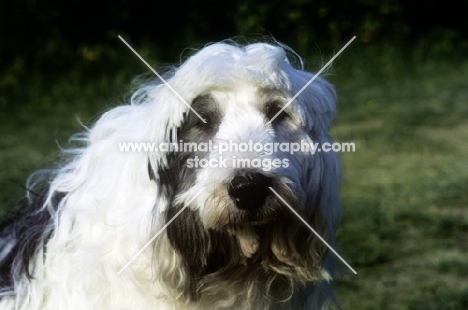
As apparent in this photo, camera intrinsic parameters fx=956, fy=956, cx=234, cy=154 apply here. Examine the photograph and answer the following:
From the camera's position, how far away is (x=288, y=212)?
307 centimetres

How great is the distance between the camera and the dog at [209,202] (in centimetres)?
304

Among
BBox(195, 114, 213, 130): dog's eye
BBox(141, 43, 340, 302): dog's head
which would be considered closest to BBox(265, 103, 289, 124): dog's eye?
BBox(141, 43, 340, 302): dog's head

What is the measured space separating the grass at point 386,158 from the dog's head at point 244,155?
1294mm

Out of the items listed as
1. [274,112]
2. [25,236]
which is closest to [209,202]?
[274,112]

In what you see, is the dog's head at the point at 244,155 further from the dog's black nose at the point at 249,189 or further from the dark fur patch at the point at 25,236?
the dark fur patch at the point at 25,236

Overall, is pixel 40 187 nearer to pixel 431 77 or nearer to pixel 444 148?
pixel 444 148

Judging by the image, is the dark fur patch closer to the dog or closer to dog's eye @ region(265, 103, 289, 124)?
the dog

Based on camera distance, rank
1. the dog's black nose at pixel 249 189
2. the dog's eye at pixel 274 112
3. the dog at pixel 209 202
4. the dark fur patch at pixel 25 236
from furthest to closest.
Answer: the dark fur patch at pixel 25 236 < the dog's eye at pixel 274 112 < the dog at pixel 209 202 < the dog's black nose at pixel 249 189

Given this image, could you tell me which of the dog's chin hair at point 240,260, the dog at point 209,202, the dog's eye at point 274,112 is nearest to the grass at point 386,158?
the dog at point 209,202

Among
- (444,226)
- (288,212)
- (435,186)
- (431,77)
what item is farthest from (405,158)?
(288,212)

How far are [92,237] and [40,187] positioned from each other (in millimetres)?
670

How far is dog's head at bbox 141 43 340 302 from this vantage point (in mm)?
3043

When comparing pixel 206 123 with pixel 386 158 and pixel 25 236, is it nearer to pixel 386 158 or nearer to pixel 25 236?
pixel 25 236

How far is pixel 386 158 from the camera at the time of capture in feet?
27.5
